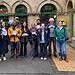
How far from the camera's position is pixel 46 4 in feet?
117

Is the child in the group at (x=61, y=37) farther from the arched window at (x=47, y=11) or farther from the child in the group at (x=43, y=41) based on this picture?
the arched window at (x=47, y=11)

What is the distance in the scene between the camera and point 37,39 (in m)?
16.9

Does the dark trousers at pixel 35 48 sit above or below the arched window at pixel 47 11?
below

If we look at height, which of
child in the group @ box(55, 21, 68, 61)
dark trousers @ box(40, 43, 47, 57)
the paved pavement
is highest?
child in the group @ box(55, 21, 68, 61)

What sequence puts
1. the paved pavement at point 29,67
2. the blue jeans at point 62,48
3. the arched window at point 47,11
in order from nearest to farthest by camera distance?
1. the paved pavement at point 29,67
2. the blue jeans at point 62,48
3. the arched window at point 47,11

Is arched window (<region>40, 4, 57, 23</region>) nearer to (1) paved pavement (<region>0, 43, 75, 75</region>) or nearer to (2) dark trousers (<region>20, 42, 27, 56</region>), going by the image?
(2) dark trousers (<region>20, 42, 27, 56</region>)

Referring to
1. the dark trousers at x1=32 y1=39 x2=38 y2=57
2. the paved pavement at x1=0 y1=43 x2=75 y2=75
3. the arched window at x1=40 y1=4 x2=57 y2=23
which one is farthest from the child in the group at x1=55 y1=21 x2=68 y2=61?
the arched window at x1=40 y1=4 x2=57 y2=23

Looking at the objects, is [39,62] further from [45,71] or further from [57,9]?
[57,9]

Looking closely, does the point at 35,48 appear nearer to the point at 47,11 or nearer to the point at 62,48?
the point at 62,48

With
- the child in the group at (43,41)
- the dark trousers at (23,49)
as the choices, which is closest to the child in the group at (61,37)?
the child in the group at (43,41)

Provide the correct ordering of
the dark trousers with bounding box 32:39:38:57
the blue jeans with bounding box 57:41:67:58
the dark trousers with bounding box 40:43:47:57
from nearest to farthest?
1. the blue jeans with bounding box 57:41:67:58
2. the dark trousers with bounding box 40:43:47:57
3. the dark trousers with bounding box 32:39:38:57

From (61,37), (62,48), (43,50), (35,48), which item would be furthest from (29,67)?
(35,48)

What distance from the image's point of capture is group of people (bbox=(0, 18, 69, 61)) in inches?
629

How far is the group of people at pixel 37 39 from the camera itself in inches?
629
